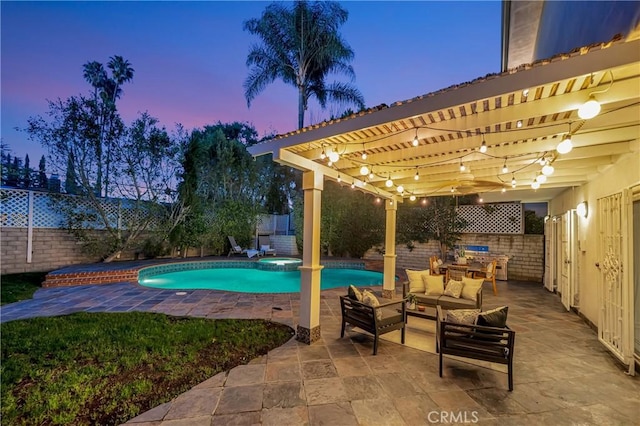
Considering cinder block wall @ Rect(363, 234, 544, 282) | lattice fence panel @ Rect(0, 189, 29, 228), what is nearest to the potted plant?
cinder block wall @ Rect(363, 234, 544, 282)

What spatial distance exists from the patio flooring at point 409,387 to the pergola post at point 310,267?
0.83 ft

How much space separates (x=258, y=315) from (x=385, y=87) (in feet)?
47.7

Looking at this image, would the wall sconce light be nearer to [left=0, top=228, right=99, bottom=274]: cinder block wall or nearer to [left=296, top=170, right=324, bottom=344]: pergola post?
[left=296, top=170, right=324, bottom=344]: pergola post

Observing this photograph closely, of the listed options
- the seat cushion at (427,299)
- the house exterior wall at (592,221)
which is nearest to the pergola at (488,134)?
the house exterior wall at (592,221)

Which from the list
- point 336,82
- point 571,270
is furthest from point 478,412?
point 336,82

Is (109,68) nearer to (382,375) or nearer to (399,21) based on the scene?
(399,21)

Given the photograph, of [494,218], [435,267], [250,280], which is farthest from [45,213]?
[494,218]

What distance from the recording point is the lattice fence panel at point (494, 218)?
9.55 metres

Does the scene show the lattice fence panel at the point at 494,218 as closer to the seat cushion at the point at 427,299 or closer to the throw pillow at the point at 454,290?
the throw pillow at the point at 454,290

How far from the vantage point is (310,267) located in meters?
4.23

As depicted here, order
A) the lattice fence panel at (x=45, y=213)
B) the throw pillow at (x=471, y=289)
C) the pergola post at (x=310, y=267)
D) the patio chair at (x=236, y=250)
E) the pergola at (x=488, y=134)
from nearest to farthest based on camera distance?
the pergola at (x=488, y=134) < the pergola post at (x=310, y=267) < the throw pillow at (x=471, y=289) < the lattice fence panel at (x=45, y=213) < the patio chair at (x=236, y=250)

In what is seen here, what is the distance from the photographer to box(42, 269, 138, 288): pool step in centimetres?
742

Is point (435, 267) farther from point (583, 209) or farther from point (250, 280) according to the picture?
point (250, 280)

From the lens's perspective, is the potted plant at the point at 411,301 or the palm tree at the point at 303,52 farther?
the palm tree at the point at 303,52
